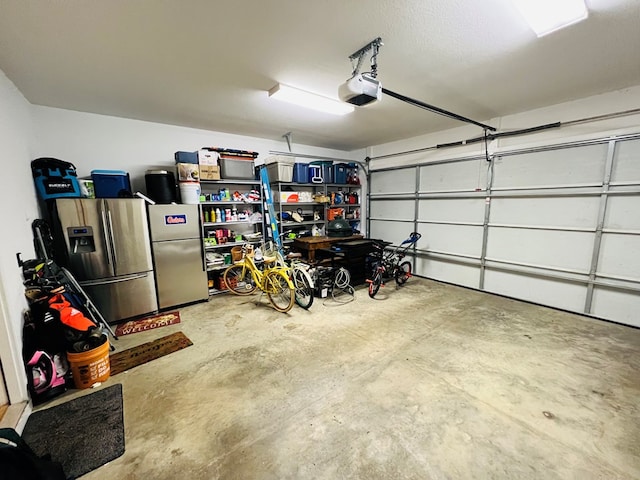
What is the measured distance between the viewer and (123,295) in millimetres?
3283

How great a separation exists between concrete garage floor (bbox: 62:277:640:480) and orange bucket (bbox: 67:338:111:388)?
0.53 ft

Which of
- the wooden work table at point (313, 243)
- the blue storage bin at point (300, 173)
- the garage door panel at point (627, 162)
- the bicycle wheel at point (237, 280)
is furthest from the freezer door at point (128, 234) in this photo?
the garage door panel at point (627, 162)

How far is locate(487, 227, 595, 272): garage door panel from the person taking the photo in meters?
3.40

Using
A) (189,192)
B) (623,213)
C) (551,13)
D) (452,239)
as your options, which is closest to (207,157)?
(189,192)

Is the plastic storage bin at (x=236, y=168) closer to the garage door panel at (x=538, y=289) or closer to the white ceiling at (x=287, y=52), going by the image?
the white ceiling at (x=287, y=52)

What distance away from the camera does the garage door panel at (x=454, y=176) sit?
14.0 feet

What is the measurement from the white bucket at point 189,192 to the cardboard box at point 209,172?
0.23m

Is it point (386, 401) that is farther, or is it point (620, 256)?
point (620, 256)

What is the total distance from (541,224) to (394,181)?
2709mm

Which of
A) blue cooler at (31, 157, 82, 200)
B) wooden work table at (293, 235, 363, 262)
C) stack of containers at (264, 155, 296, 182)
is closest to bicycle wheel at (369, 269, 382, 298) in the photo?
wooden work table at (293, 235, 363, 262)

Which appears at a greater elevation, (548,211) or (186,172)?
(186,172)

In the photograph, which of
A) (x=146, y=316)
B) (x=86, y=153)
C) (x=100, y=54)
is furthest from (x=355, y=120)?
(x=146, y=316)

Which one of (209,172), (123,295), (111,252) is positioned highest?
(209,172)

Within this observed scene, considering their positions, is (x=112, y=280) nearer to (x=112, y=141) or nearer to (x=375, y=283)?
(x=112, y=141)
